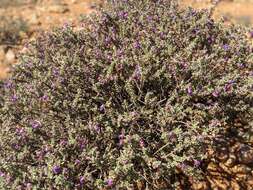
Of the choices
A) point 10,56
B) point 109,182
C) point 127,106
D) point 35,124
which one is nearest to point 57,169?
point 109,182

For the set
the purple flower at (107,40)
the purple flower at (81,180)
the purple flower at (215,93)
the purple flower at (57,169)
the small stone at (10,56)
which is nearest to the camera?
the purple flower at (57,169)

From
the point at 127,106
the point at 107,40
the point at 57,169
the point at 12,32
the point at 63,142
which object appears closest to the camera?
the point at 57,169

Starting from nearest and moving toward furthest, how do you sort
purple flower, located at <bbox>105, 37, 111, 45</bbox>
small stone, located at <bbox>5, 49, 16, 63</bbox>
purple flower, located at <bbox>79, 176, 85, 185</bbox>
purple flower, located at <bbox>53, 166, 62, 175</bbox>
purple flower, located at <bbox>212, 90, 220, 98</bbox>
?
1. purple flower, located at <bbox>53, 166, 62, 175</bbox>
2. purple flower, located at <bbox>79, 176, 85, 185</bbox>
3. purple flower, located at <bbox>212, 90, 220, 98</bbox>
4. purple flower, located at <bbox>105, 37, 111, 45</bbox>
5. small stone, located at <bbox>5, 49, 16, 63</bbox>

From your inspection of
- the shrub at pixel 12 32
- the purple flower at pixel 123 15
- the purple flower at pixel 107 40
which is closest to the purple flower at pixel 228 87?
the purple flower at pixel 107 40

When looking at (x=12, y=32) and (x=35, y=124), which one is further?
(x=12, y=32)

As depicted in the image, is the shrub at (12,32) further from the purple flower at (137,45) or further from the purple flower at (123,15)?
the purple flower at (137,45)

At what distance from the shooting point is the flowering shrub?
3.23m

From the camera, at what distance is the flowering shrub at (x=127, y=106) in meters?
3.23

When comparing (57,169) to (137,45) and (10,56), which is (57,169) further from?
(10,56)

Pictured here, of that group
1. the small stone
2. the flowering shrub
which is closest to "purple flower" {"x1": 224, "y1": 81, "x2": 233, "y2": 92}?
the flowering shrub

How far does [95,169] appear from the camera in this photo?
3.31 meters

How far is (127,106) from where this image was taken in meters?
3.44

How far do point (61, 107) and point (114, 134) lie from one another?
0.48 meters

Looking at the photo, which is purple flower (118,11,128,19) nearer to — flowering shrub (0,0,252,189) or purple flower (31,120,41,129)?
flowering shrub (0,0,252,189)
